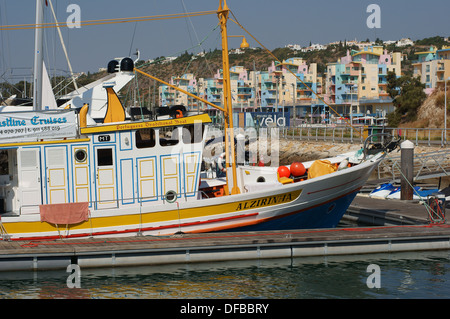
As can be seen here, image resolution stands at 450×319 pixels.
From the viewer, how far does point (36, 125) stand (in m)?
17.6

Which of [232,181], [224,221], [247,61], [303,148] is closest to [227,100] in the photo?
[232,181]

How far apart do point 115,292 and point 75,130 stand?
18.1 ft

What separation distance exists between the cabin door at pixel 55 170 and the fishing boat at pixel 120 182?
30mm

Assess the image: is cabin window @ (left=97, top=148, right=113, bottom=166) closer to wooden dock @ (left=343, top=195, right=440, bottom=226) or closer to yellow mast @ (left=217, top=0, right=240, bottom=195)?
yellow mast @ (left=217, top=0, right=240, bottom=195)

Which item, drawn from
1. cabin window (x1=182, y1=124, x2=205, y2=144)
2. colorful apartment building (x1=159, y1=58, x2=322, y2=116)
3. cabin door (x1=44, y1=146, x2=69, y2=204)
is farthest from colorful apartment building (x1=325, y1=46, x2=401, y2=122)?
cabin door (x1=44, y1=146, x2=69, y2=204)

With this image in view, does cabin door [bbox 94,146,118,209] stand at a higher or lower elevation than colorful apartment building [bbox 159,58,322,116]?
lower

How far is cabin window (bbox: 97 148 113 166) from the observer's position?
58.0 feet

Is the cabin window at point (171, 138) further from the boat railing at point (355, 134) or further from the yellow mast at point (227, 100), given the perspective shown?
the boat railing at point (355, 134)

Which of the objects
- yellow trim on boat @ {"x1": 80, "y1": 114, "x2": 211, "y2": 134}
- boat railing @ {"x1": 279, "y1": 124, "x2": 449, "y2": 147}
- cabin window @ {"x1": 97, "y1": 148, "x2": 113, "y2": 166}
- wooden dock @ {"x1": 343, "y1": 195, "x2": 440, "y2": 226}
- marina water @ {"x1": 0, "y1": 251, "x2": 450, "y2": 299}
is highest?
yellow trim on boat @ {"x1": 80, "y1": 114, "x2": 211, "y2": 134}

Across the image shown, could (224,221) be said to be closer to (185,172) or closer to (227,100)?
(185,172)

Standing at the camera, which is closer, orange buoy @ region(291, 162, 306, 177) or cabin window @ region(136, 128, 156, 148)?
cabin window @ region(136, 128, 156, 148)

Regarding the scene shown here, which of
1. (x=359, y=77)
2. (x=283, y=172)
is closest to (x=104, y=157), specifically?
(x=283, y=172)

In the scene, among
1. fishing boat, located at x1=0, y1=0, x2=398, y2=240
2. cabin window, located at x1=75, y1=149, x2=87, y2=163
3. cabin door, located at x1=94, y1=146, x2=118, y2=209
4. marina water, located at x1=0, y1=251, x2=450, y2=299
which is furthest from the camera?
cabin door, located at x1=94, y1=146, x2=118, y2=209

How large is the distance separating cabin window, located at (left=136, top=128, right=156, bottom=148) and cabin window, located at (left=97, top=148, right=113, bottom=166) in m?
0.89
